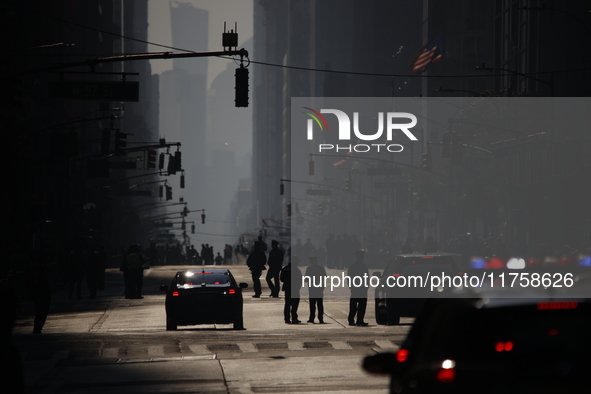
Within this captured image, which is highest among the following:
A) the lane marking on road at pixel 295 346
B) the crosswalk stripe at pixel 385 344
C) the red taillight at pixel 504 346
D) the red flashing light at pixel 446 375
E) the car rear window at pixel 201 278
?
the red taillight at pixel 504 346

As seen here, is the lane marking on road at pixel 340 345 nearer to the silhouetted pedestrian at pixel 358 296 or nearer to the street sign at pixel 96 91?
the silhouetted pedestrian at pixel 358 296

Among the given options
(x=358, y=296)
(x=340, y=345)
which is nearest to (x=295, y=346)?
(x=340, y=345)

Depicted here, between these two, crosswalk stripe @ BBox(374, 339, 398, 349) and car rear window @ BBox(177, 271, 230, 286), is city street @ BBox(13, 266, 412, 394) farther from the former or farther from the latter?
car rear window @ BBox(177, 271, 230, 286)

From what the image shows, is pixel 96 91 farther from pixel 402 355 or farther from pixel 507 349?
pixel 507 349

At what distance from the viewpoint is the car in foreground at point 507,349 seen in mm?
5996

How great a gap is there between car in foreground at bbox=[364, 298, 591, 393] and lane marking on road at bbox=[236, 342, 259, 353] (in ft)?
43.5

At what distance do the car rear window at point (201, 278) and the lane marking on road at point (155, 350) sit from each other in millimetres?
4810

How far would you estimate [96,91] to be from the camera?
2808 centimetres

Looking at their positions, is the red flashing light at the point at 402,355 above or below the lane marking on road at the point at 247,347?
above

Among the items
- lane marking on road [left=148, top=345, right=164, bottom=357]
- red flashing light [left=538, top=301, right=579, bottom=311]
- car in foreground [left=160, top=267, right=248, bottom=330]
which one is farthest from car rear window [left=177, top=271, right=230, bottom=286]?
red flashing light [left=538, top=301, right=579, bottom=311]

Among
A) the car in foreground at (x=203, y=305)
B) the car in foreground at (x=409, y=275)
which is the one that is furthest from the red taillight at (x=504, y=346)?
the car in foreground at (x=203, y=305)

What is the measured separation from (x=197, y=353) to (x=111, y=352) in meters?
1.56

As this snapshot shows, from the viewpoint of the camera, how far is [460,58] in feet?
425

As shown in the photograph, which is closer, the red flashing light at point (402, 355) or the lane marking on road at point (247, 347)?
the red flashing light at point (402, 355)
